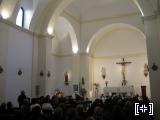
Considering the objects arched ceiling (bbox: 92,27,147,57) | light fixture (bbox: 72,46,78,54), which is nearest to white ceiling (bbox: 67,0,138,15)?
arched ceiling (bbox: 92,27,147,57)

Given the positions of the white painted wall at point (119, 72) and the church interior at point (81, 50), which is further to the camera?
the white painted wall at point (119, 72)

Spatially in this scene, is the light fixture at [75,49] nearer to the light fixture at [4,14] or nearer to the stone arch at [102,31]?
the stone arch at [102,31]

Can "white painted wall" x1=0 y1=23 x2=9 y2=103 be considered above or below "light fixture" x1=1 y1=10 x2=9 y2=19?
below

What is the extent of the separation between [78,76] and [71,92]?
1830 millimetres

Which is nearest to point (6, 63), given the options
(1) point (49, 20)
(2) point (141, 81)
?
(1) point (49, 20)

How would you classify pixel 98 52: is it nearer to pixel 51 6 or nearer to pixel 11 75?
pixel 51 6

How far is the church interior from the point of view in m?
15.2

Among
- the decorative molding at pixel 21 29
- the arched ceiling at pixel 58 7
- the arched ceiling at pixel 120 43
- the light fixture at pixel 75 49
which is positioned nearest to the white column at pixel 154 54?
the arched ceiling at pixel 58 7

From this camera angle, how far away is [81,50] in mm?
22188

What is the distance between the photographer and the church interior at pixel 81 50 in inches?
600

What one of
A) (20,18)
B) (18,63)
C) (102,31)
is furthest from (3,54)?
(102,31)

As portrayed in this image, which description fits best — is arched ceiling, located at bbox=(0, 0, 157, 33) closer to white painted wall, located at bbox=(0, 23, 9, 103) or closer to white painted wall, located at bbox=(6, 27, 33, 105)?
white painted wall, located at bbox=(0, 23, 9, 103)

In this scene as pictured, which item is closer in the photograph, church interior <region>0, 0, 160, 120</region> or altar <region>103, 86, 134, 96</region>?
church interior <region>0, 0, 160, 120</region>

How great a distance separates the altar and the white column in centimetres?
928
